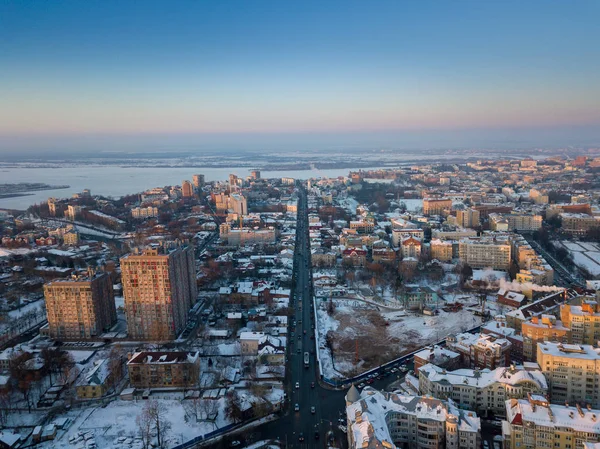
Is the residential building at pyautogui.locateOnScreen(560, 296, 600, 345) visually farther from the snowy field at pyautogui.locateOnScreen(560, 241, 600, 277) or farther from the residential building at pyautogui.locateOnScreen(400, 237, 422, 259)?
the residential building at pyautogui.locateOnScreen(400, 237, 422, 259)

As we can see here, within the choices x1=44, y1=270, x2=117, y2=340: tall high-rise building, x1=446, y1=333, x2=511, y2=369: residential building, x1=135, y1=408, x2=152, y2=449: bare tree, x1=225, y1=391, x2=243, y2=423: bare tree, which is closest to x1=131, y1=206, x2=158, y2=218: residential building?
x1=44, y1=270, x2=117, y2=340: tall high-rise building

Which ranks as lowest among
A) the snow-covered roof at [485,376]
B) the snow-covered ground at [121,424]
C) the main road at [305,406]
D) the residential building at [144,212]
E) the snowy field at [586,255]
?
the snowy field at [586,255]

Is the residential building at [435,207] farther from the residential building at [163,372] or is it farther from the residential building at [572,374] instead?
the residential building at [163,372]

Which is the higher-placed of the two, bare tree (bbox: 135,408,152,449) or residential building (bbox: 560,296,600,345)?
residential building (bbox: 560,296,600,345)

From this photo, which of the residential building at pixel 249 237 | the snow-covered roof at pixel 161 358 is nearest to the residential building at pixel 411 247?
the residential building at pixel 249 237

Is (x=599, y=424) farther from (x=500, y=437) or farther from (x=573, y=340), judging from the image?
(x=573, y=340)

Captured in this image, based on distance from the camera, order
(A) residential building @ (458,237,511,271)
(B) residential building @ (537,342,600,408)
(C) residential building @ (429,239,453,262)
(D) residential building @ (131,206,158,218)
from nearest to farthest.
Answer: (B) residential building @ (537,342,600,408)
(A) residential building @ (458,237,511,271)
(C) residential building @ (429,239,453,262)
(D) residential building @ (131,206,158,218)
